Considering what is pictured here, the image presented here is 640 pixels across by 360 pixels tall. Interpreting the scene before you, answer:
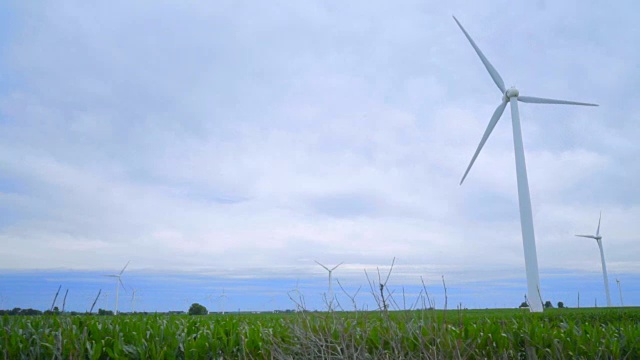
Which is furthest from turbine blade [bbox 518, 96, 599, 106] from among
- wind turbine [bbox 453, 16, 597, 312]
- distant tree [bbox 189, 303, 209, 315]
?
distant tree [bbox 189, 303, 209, 315]

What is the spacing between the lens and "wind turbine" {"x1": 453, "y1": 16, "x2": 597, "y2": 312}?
31.4 metres

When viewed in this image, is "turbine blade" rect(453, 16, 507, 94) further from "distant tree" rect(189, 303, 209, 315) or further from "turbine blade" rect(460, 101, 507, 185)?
"distant tree" rect(189, 303, 209, 315)

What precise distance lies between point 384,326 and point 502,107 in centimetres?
3255

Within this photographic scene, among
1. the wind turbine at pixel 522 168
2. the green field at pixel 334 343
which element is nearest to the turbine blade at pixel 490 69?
the wind turbine at pixel 522 168

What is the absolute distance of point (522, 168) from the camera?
109ft

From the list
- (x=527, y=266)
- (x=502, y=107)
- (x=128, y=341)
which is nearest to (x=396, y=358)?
(x=128, y=341)

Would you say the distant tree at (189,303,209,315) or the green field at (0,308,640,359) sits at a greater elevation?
the distant tree at (189,303,209,315)

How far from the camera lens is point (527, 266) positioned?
31703 mm

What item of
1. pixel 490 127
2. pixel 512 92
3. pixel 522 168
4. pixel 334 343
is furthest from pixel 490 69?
pixel 334 343

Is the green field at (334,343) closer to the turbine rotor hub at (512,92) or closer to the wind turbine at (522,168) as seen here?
the wind turbine at (522,168)

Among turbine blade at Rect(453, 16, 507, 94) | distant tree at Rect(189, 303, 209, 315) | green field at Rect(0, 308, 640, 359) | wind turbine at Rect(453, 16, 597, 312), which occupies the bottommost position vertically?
green field at Rect(0, 308, 640, 359)

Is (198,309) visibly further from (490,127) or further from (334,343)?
(334,343)

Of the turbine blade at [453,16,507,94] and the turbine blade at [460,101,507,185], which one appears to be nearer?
the turbine blade at [460,101,507,185]

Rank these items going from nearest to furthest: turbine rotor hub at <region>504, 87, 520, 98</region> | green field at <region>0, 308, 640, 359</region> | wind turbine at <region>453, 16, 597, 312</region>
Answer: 1. green field at <region>0, 308, 640, 359</region>
2. wind turbine at <region>453, 16, 597, 312</region>
3. turbine rotor hub at <region>504, 87, 520, 98</region>
